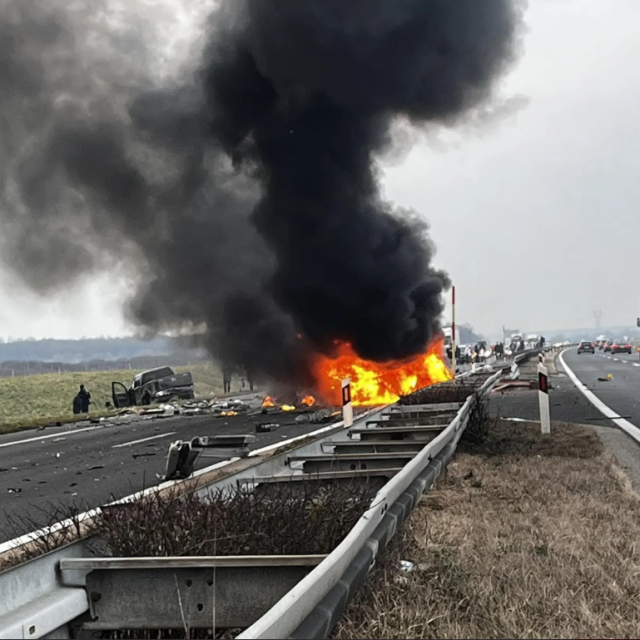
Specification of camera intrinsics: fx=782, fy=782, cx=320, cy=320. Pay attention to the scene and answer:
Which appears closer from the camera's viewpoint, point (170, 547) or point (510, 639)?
point (510, 639)

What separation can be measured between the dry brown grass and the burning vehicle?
20696mm

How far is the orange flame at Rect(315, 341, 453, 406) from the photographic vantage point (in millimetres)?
19688

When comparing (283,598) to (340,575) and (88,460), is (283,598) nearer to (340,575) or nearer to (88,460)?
(340,575)

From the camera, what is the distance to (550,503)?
5.80m

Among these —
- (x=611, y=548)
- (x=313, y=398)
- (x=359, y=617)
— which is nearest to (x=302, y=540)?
(x=359, y=617)

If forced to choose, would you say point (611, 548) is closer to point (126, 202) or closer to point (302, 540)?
point (302, 540)

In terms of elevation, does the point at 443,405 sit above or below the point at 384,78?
below

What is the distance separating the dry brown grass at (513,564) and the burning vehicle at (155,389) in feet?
67.9

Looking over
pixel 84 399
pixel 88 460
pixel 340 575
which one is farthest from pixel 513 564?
pixel 84 399

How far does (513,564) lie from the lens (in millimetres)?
4109

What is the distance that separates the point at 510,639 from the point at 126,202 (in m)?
21.6

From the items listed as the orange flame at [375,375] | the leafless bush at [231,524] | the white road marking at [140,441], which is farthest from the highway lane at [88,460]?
the orange flame at [375,375]

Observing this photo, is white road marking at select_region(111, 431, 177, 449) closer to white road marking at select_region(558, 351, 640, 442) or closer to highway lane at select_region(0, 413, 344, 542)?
highway lane at select_region(0, 413, 344, 542)

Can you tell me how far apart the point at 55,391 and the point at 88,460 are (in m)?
38.5
